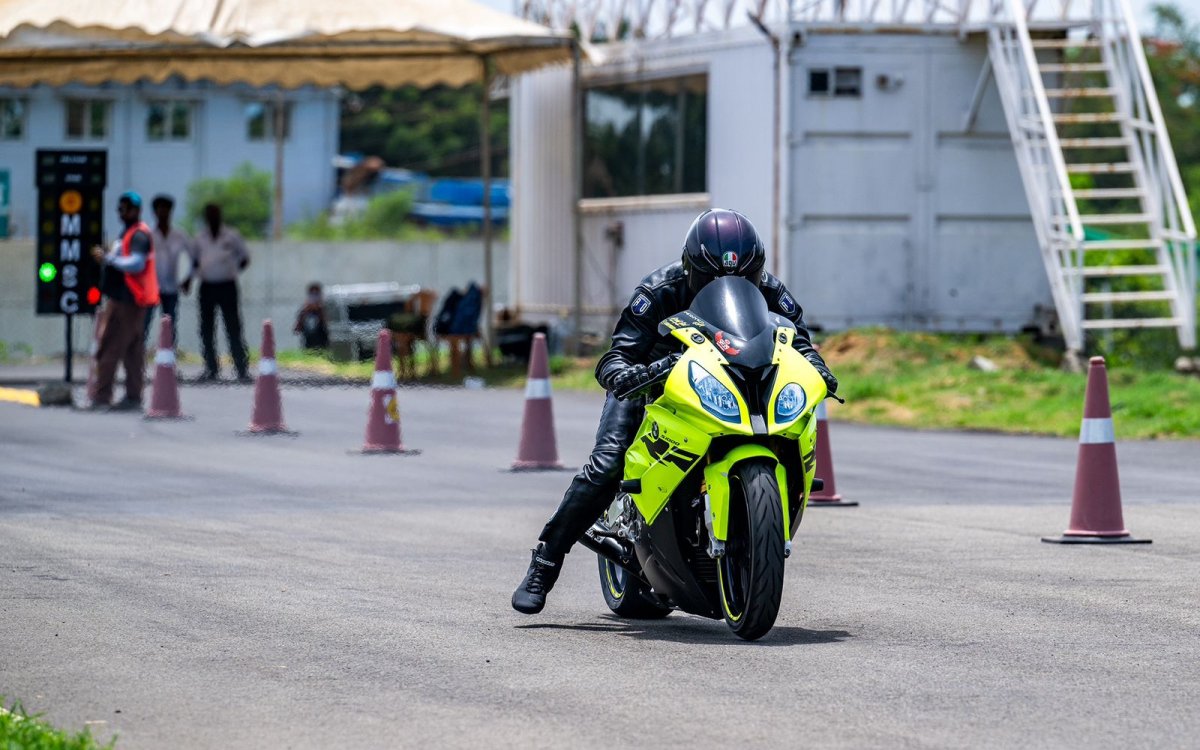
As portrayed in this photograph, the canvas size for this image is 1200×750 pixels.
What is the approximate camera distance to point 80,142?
69.1 meters

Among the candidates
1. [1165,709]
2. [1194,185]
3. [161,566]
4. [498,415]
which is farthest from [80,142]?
[1165,709]

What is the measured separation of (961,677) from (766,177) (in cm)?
1700

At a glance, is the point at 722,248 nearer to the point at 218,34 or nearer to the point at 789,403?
the point at 789,403

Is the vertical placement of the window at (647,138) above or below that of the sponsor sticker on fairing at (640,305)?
above

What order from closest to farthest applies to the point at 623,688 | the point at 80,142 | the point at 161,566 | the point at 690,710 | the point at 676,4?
the point at 690,710, the point at 623,688, the point at 161,566, the point at 676,4, the point at 80,142

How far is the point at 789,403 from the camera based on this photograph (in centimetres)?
727

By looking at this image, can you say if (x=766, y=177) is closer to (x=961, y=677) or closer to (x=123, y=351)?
(x=123, y=351)

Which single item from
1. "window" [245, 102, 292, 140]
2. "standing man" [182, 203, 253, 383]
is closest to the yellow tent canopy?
"standing man" [182, 203, 253, 383]

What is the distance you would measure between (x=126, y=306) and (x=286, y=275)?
20.4m

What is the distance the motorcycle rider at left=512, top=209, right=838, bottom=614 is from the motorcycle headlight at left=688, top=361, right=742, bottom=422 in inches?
7.6

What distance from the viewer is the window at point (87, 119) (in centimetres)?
6875

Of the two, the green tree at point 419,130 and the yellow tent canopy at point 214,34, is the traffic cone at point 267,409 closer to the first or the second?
the yellow tent canopy at point 214,34

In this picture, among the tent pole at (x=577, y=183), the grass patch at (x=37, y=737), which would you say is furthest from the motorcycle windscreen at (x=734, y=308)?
the tent pole at (x=577, y=183)

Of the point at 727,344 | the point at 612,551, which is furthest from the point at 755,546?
the point at 612,551
